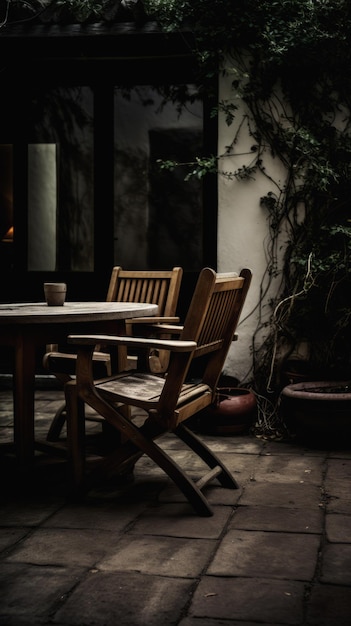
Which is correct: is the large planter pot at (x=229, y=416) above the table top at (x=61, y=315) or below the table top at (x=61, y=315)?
below

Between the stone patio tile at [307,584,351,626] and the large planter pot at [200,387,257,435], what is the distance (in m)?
2.34

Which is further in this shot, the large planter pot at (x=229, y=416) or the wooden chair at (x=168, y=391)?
the large planter pot at (x=229, y=416)

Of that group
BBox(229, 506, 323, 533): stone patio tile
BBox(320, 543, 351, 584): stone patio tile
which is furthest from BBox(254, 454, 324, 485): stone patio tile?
BBox(320, 543, 351, 584): stone patio tile

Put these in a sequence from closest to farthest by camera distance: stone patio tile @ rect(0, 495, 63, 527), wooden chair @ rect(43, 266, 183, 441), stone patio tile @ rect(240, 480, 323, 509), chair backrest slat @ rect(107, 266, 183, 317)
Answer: stone patio tile @ rect(0, 495, 63, 527)
stone patio tile @ rect(240, 480, 323, 509)
wooden chair @ rect(43, 266, 183, 441)
chair backrest slat @ rect(107, 266, 183, 317)

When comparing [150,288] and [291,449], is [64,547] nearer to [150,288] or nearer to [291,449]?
[291,449]

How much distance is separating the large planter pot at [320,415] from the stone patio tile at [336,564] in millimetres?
1647

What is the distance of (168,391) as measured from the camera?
2896 mm

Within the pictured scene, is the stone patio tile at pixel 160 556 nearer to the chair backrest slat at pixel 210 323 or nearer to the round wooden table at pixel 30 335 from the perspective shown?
the chair backrest slat at pixel 210 323

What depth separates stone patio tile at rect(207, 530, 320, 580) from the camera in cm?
242

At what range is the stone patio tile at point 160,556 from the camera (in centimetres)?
244

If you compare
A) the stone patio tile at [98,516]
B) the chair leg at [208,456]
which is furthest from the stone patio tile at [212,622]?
the chair leg at [208,456]

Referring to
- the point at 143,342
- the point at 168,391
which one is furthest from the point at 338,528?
the point at 143,342

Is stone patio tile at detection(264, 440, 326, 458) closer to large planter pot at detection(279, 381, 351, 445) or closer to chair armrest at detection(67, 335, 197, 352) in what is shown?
large planter pot at detection(279, 381, 351, 445)

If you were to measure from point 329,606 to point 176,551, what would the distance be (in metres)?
0.67
